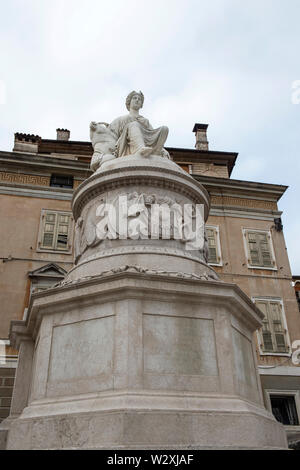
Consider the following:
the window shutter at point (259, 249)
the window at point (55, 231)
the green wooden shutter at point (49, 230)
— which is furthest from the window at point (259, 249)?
the green wooden shutter at point (49, 230)

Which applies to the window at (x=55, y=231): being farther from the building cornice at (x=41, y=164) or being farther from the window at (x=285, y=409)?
the window at (x=285, y=409)

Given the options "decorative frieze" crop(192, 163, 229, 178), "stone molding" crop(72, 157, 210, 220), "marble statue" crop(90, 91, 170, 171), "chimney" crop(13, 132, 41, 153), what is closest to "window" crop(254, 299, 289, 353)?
"decorative frieze" crop(192, 163, 229, 178)

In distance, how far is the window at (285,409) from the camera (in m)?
16.9

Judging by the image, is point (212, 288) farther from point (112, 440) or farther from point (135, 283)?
point (112, 440)

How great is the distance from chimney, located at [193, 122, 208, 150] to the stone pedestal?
852 inches

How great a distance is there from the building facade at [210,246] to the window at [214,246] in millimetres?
48

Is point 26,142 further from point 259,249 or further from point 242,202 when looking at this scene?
point 259,249

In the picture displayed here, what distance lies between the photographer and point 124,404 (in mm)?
4359

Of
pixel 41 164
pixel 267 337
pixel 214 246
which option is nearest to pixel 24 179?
pixel 41 164

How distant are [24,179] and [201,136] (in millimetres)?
12525

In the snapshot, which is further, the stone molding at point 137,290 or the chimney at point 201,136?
the chimney at point 201,136

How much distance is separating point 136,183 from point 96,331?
9.67 feet

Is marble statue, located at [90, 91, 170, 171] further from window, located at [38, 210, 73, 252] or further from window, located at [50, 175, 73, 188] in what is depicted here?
window, located at [50, 175, 73, 188]
